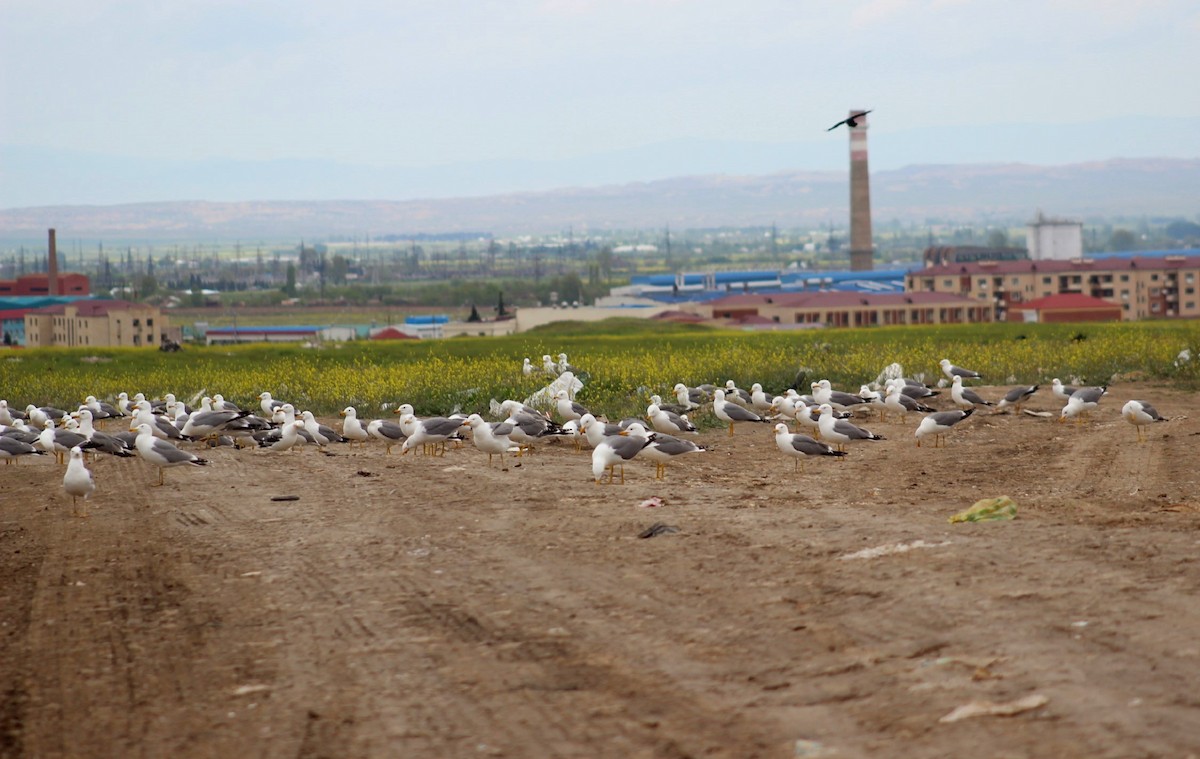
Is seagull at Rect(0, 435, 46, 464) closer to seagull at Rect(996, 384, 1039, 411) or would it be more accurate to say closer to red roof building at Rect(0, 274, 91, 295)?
seagull at Rect(996, 384, 1039, 411)

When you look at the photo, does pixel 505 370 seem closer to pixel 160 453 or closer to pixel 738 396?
pixel 738 396

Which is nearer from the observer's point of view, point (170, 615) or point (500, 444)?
point (170, 615)

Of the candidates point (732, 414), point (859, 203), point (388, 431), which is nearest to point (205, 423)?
point (388, 431)

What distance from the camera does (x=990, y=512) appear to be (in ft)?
40.8

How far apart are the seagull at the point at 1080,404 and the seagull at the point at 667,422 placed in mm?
6708

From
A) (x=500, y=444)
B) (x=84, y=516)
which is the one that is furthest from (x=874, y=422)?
(x=84, y=516)

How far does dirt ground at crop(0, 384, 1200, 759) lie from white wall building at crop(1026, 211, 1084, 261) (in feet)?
576

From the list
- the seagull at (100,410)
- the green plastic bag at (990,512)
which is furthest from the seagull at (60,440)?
the green plastic bag at (990,512)

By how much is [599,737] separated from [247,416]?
58.8 feet

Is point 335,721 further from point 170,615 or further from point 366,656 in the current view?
point 170,615

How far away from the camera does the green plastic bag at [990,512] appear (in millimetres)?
12328

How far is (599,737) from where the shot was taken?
7125 millimetres

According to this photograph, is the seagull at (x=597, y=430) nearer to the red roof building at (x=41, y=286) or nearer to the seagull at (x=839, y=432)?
the seagull at (x=839, y=432)

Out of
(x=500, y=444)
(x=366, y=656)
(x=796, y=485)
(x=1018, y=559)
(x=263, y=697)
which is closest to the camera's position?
(x=263, y=697)
